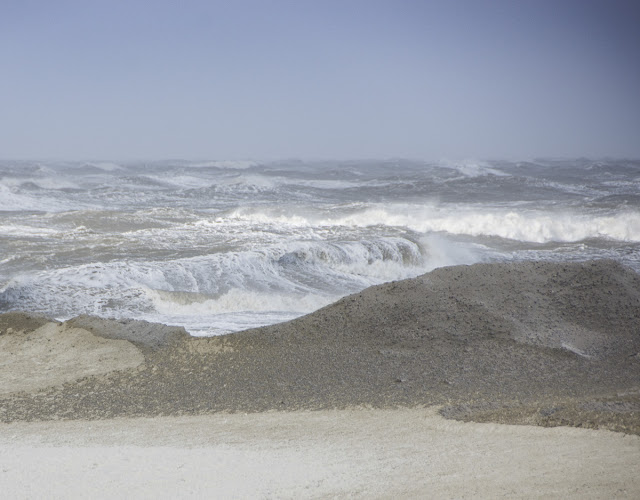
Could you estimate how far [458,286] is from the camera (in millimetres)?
7582

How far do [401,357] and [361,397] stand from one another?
3.12 feet

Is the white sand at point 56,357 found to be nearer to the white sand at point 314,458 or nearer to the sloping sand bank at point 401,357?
the sloping sand bank at point 401,357

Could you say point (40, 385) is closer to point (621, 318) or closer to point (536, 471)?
point (536, 471)

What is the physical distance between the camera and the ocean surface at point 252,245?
10.1m

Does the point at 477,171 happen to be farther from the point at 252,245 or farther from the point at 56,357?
the point at 56,357

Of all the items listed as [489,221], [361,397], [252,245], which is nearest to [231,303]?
[361,397]

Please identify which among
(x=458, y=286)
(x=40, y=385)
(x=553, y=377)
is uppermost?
(x=458, y=286)

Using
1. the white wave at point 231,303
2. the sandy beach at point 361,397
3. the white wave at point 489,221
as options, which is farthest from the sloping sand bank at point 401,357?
the white wave at point 489,221

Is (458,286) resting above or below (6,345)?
above

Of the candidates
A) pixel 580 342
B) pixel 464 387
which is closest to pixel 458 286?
pixel 580 342

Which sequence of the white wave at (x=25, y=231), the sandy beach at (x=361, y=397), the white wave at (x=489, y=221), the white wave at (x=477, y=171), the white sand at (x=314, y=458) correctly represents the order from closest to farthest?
the white sand at (x=314, y=458) < the sandy beach at (x=361, y=397) < the white wave at (x=25, y=231) < the white wave at (x=489, y=221) < the white wave at (x=477, y=171)

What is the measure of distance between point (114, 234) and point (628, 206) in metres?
19.2

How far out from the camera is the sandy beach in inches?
157

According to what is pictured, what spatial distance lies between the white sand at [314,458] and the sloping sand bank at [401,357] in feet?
0.91
